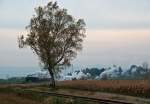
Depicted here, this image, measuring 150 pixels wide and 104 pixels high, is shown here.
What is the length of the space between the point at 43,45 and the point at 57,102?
35.9 meters

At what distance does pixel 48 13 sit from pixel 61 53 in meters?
6.64

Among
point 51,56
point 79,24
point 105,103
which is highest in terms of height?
point 79,24

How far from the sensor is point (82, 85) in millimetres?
66500

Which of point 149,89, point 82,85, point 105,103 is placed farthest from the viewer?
point 82,85

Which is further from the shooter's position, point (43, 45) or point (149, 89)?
point (43, 45)

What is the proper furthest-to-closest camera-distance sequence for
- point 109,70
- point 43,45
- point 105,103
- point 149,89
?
point 109,70, point 43,45, point 149,89, point 105,103

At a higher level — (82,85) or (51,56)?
(51,56)

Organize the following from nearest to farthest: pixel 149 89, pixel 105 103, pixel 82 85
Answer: pixel 105 103
pixel 149 89
pixel 82 85

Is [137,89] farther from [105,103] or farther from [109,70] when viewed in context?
[109,70]

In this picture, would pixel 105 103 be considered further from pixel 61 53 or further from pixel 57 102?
pixel 61 53

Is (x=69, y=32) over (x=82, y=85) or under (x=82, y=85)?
over

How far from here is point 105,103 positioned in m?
35.2

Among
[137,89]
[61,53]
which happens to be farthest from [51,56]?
[137,89]

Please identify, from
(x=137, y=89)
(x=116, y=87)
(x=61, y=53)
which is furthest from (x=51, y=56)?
(x=137, y=89)
